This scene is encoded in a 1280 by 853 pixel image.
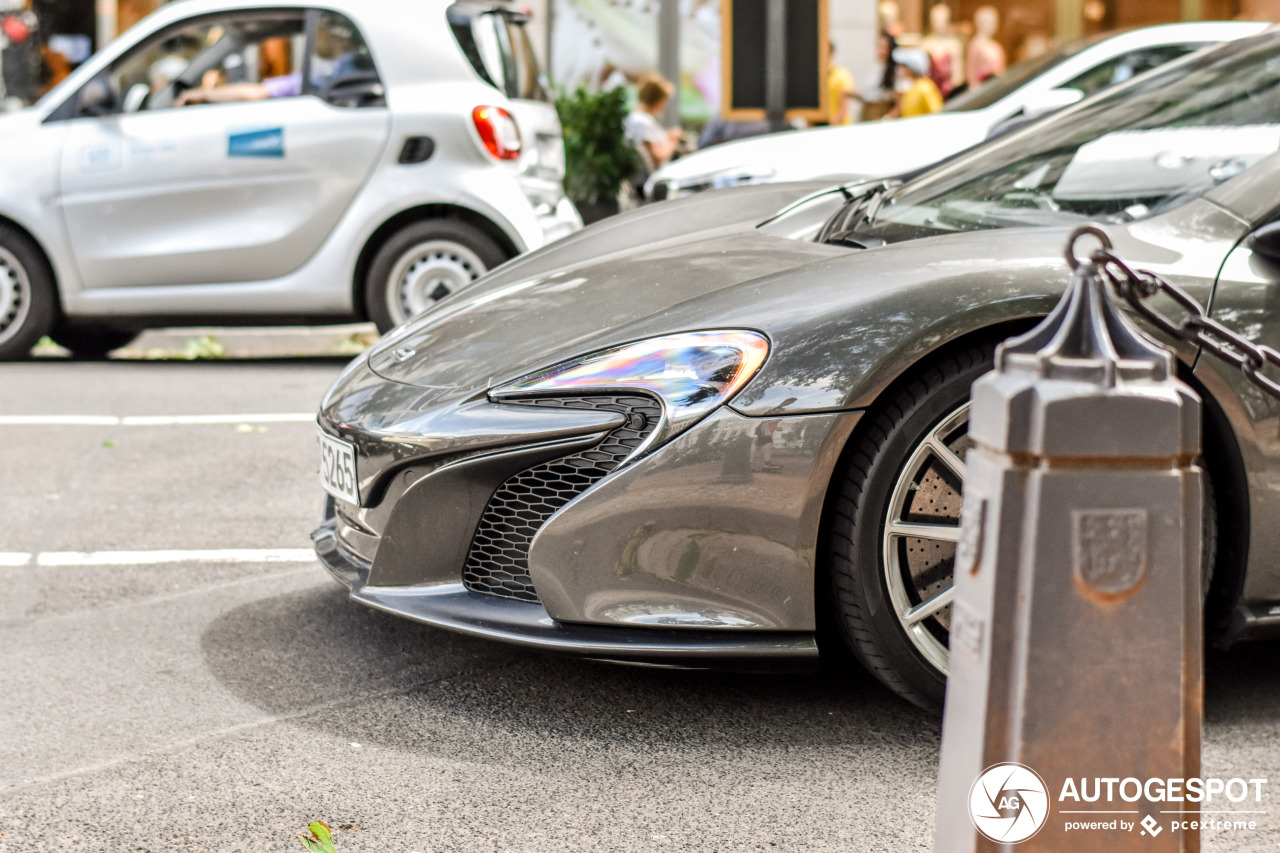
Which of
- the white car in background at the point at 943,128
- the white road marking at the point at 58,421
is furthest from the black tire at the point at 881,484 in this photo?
the white car in background at the point at 943,128

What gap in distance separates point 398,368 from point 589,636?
0.79 meters

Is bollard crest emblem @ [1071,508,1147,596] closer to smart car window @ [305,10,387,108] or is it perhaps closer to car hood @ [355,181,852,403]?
car hood @ [355,181,852,403]

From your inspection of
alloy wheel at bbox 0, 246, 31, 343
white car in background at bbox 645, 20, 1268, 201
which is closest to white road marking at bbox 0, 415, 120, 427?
alloy wheel at bbox 0, 246, 31, 343

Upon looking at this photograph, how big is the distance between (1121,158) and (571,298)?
4.54ft

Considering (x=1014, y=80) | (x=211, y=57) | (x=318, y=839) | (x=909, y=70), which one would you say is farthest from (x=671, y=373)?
(x=909, y=70)

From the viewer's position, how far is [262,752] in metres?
2.70

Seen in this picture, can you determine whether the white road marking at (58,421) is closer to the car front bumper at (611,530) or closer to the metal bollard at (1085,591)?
the car front bumper at (611,530)

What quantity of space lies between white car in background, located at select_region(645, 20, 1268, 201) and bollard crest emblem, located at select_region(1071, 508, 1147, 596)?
A: 5.91m

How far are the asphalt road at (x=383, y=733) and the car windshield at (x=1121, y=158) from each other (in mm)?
1037

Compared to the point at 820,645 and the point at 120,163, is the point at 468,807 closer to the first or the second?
the point at 820,645

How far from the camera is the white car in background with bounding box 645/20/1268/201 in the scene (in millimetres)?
7527

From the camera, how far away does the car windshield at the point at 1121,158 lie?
10.8 ft

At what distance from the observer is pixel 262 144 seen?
719 cm

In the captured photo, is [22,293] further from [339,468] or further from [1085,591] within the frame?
[1085,591]
